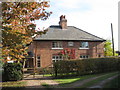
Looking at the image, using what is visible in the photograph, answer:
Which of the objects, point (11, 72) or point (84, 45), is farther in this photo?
point (84, 45)

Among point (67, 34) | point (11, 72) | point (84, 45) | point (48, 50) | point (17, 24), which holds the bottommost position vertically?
point (11, 72)

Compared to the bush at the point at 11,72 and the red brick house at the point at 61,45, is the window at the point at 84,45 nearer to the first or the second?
the red brick house at the point at 61,45

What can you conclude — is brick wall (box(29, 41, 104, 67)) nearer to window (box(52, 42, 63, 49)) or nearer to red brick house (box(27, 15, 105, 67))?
red brick house (box(27, 15, 105, 67))

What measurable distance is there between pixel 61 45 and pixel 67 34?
2.28m

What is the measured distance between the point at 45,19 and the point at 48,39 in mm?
15797

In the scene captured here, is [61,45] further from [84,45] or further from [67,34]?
[84,45]

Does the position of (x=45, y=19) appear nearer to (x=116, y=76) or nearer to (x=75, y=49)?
(x=116, y=76)

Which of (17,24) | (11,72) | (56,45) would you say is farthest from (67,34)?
(17,24)

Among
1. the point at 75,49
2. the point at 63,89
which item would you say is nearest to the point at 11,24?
the point at 63,89

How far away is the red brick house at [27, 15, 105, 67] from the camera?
94.2ft

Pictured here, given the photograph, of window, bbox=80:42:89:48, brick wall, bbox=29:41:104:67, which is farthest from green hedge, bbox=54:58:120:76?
window, bbox=80:42:89:48

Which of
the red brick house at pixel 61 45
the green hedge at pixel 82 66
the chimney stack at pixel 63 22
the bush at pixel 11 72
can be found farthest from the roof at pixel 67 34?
the bush at pixel 11 72

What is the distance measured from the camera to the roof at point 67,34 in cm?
2947

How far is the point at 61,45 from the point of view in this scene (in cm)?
2975
